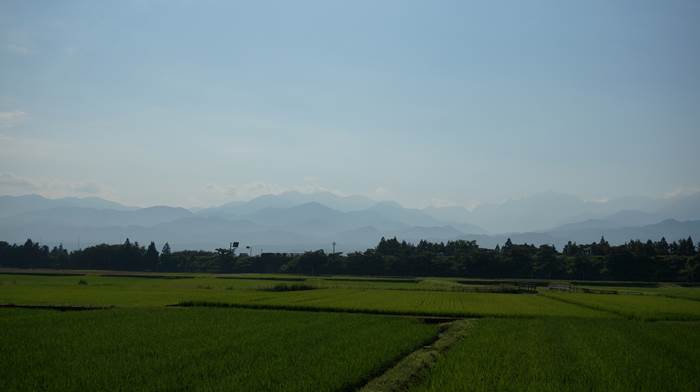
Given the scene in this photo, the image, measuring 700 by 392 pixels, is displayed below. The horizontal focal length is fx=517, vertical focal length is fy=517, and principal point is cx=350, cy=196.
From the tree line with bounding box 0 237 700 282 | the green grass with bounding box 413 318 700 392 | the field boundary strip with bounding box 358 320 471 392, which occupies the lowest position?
the field boundary strip with bounding box 358 320 471 392

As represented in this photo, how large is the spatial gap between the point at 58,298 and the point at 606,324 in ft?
124

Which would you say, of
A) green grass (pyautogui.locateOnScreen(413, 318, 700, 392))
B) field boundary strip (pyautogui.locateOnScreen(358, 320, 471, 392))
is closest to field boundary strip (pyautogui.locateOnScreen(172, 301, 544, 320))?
green grass (pyautogui.locateOnScreen(413, 318, 700, 392))

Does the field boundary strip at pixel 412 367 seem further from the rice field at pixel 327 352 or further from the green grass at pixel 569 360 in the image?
the green grass at pixel 569 360

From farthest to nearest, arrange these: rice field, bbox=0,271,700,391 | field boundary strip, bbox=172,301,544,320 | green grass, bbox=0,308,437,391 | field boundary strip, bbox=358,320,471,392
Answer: field boundary strip, bbox=172,301,544,320
field boundary strip, bbox=358,320,471,392
rice field, bbox=0,271,700,391
green grass, bbox=0,308,437,391

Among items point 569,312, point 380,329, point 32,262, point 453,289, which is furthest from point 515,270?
point 32,262

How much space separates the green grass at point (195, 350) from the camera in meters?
13.7

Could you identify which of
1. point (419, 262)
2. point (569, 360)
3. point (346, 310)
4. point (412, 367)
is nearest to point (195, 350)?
point (412, 367)

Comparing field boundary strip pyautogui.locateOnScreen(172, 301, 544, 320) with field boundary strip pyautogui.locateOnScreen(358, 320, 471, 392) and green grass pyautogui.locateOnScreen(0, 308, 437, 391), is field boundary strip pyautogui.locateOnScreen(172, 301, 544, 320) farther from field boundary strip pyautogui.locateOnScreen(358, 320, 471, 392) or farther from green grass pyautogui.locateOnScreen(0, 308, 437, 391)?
field boundary strip pyautogui.locateOnScreen(358, 320, 471, 392)

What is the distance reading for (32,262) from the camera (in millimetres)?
115750

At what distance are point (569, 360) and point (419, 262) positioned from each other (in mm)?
84049

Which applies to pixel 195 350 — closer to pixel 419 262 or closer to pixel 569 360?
pixel 569 360

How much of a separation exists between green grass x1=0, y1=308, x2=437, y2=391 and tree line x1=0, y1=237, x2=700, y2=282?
73794 mm

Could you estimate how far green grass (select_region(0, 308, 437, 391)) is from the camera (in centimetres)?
1373

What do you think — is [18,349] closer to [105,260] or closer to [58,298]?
[58,298]
